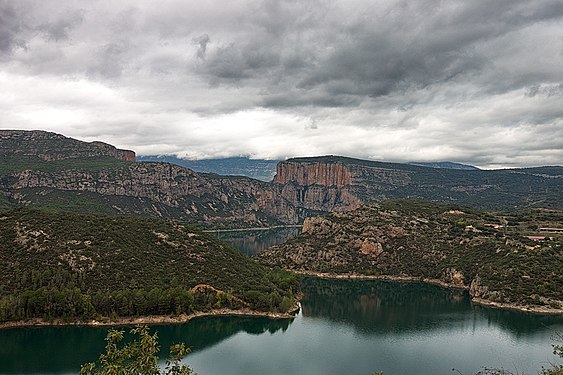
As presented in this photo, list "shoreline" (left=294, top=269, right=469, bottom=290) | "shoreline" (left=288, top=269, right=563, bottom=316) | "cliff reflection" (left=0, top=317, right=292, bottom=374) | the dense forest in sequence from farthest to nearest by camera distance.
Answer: "shoreline" (left=294, top=269, right=469, bottom=290) < "shoreline" (left=288, top=269, right=563, bottom=316) < the dense forest < "cliff reflection" (left=0, top=317, right=292, bottom=374)

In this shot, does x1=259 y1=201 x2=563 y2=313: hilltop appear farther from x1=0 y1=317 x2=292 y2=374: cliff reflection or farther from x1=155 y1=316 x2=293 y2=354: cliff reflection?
x1=0 y1=317 x2=292 y2=374: cliff reflection

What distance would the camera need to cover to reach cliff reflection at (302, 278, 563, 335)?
323ft

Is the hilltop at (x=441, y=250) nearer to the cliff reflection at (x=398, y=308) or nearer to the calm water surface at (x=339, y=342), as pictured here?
the cliff reflection at (x=398, y=308)

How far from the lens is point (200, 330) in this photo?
87.8 meters

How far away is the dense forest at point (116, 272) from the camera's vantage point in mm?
83312

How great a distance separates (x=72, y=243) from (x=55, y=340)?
23946 mm

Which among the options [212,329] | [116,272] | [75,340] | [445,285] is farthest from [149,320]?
[445,285]

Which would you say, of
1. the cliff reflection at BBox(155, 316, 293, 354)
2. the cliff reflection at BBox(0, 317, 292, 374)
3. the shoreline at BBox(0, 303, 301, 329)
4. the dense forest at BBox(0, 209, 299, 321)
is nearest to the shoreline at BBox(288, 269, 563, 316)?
the dense forest at BBox(0, 209, 299, 321)

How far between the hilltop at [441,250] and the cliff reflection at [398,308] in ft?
17.1

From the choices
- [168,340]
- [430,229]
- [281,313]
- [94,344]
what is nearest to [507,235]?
[430,229]

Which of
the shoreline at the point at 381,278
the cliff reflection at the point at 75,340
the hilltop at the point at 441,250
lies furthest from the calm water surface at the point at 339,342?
the shoreline at the point at 381,278

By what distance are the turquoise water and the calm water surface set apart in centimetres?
16

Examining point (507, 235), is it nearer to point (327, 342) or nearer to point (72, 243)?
point (327, 342)

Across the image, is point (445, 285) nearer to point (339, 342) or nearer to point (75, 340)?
point (339, 342)
